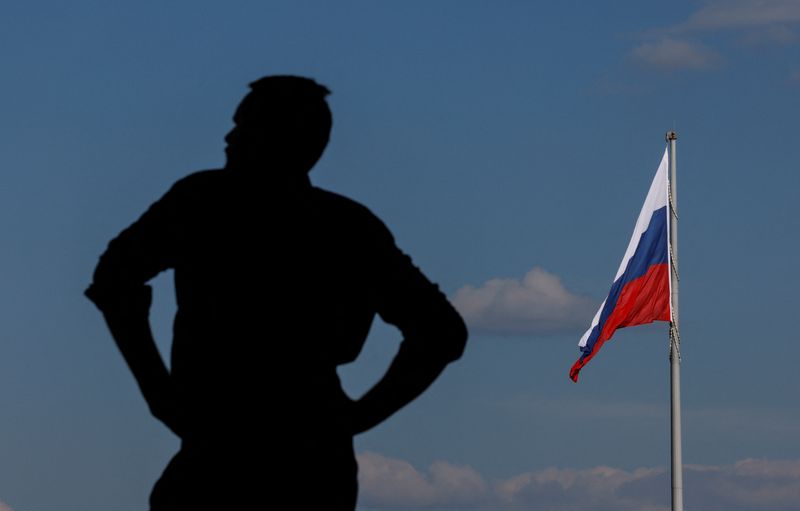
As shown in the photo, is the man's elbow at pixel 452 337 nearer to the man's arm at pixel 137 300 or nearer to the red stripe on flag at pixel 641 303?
the man's arm at pixel 137 300

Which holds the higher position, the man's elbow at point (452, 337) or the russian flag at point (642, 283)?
the russian flag at point (642, 283)

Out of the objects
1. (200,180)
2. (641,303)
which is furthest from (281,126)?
(641,303)

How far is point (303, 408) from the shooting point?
5.21 meters

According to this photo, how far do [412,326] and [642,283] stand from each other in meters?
28.9

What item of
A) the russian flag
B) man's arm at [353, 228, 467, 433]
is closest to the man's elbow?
man's arm at [353, 228, 467, 433]

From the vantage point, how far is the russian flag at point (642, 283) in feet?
108

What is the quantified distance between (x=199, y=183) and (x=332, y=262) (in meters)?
0.41

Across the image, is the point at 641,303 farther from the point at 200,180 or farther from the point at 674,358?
the point at 200,180

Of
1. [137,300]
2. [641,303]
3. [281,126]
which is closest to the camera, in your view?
[137,300]

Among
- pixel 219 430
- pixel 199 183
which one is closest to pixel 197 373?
pixel 219 430

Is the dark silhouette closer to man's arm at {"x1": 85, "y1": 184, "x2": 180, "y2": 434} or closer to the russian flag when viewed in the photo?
man's arm at {"x1": 85, "y1": 184, "x2": 180, "y2": 434}

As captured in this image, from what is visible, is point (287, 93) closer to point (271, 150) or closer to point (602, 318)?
point (271, 150)

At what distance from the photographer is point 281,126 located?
532 centimetres

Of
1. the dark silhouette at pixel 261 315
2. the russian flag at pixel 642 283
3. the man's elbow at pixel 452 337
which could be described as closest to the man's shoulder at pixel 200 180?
the dark silhouette at pixel 261 315
